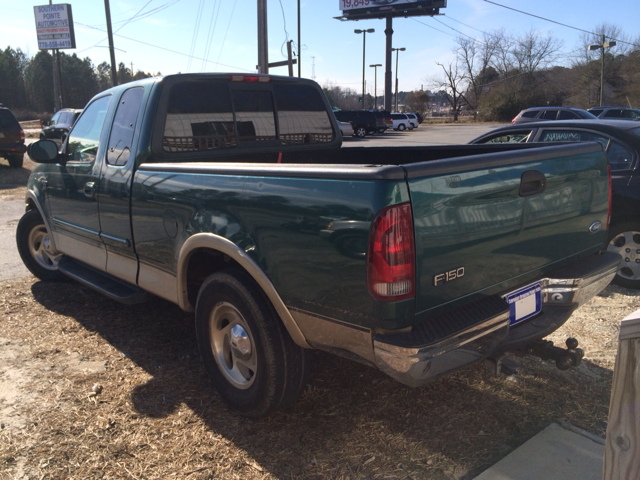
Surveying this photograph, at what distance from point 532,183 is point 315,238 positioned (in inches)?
47.4

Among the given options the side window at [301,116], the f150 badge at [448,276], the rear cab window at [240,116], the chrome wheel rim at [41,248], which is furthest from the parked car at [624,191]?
the chrome wheel rim at [41,248]

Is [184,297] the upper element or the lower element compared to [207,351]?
upper

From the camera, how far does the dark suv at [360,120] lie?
39469mm

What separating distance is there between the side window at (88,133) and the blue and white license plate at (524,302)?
10.9 ft

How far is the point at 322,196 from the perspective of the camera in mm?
2404

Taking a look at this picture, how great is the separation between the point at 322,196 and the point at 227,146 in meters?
1.92

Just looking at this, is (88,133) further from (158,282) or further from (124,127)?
(158,282)

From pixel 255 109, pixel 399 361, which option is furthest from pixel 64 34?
pixel 399 361

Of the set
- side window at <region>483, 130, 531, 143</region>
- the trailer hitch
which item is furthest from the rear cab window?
side window at <region>483, 130, 531, 143</region>

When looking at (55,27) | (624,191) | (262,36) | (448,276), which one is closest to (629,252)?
(624,191)

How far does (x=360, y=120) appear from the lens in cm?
3962

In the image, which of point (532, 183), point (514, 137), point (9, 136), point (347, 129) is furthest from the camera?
point (347, 129)

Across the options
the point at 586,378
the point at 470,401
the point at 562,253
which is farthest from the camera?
the point at 586,378

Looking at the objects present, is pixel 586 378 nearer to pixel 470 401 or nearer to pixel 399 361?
pixel 470 401
